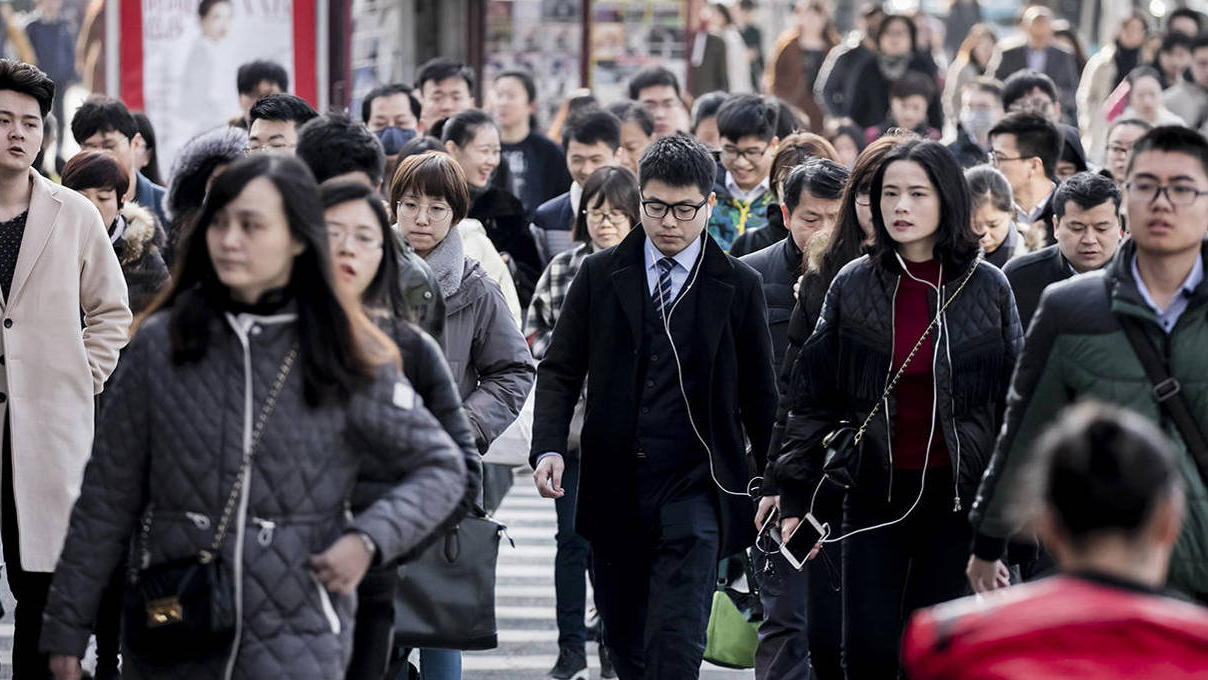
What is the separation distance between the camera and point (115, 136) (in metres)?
9.57

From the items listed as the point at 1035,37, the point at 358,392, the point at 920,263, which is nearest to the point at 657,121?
the point at 1035,37

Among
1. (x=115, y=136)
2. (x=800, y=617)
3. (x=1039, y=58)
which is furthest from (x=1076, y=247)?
(x=1039, y=58)

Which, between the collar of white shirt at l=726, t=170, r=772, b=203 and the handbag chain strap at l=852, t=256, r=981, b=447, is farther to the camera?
the collar of white shirt at l=726, t=170, r=772, b=203

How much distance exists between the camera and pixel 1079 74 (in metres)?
19.8

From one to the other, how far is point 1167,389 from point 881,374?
51.0 inches

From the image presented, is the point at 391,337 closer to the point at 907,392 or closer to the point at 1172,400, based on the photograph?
the point at 907,392

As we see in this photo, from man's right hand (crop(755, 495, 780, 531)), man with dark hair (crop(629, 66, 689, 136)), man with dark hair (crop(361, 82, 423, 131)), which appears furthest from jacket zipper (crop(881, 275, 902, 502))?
man with dark hair (crop(629, 66, 689, 136))

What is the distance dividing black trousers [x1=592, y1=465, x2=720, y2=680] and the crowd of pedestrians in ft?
0.04

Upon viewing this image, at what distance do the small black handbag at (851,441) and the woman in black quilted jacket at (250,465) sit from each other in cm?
184

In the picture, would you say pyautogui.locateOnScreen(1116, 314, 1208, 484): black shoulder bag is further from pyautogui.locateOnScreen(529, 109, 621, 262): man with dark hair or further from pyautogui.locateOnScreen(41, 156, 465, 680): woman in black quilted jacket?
pyautogui.locateOnScreen(529, 109, 621, 262): man with dark hair

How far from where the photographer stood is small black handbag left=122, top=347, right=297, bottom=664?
14.7 ft

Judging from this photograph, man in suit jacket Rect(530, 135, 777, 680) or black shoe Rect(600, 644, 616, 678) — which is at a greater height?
man in suit jacket Rect(530, 135, 777, 680)

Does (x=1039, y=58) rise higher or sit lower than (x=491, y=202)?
higher

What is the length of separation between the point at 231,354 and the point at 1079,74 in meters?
16.2
